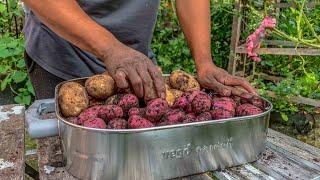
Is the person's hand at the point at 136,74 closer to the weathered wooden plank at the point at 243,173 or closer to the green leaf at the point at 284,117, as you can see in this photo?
the weathered wooden plank at the point at 243,173

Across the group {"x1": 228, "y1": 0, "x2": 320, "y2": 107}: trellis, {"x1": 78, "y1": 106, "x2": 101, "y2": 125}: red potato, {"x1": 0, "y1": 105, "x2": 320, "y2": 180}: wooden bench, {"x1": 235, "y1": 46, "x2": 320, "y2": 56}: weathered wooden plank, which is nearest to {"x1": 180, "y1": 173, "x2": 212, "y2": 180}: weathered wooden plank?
{"x1": 0, "y1": 105, "x2": 320, "y2": 180}: wooden bench

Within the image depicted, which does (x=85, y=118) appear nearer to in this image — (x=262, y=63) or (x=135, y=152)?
(x=135, y=152)

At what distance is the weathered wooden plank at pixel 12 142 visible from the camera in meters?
0.96

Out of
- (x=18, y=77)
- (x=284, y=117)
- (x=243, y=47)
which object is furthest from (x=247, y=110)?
(x=243, y=47)

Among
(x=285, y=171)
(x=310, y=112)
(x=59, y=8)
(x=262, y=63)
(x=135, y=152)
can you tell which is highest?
(x=59, y=8)

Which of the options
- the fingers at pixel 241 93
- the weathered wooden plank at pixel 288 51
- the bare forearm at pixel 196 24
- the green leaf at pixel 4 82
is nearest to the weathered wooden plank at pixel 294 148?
the fingers at pixel 241 93

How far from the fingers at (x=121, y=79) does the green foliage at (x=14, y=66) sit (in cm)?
212

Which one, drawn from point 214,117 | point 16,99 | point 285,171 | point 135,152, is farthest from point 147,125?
point 16,99

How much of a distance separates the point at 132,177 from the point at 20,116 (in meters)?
0.64

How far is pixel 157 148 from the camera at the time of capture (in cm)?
83

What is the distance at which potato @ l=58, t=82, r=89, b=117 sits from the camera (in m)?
0.96

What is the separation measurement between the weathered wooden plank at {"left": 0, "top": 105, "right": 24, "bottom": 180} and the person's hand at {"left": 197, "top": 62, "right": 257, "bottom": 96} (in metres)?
0.54

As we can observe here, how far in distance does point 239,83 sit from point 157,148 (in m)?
0.40

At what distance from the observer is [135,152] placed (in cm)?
81
